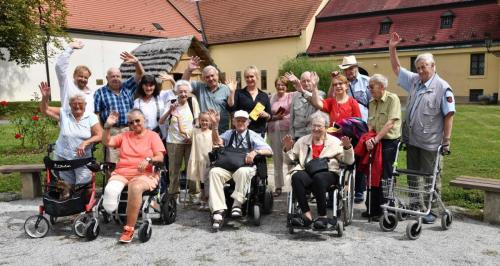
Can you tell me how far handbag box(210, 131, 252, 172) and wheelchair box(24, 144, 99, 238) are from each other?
1.42 metres

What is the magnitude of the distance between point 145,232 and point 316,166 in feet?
6.54

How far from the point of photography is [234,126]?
5.86 meters

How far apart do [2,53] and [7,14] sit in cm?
678

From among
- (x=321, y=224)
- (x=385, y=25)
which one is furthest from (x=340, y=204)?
(x=385, y=25)

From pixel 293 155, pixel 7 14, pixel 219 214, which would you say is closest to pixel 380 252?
pixel 293 155

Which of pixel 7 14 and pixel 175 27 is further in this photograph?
pixel 175 27

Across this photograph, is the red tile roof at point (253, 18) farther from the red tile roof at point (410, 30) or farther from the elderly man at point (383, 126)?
the elderly man at point (383, 126)

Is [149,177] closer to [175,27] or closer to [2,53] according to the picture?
[2,53]

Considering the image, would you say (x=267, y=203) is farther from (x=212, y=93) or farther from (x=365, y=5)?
(x=365, y=5)

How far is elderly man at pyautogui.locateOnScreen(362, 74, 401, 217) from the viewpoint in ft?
17.3

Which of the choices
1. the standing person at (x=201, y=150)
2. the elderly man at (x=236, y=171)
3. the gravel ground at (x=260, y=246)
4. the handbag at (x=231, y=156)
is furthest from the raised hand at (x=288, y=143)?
the standing person at (x=201, y=150)

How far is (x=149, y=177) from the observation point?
16.8 ft

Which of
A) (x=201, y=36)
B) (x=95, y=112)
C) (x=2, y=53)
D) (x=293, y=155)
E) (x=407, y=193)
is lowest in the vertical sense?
(x=407, y=193)

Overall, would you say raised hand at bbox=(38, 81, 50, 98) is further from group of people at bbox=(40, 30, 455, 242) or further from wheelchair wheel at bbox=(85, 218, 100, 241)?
wheelchair wheel at bbox=(85, 218, 100, 241)
